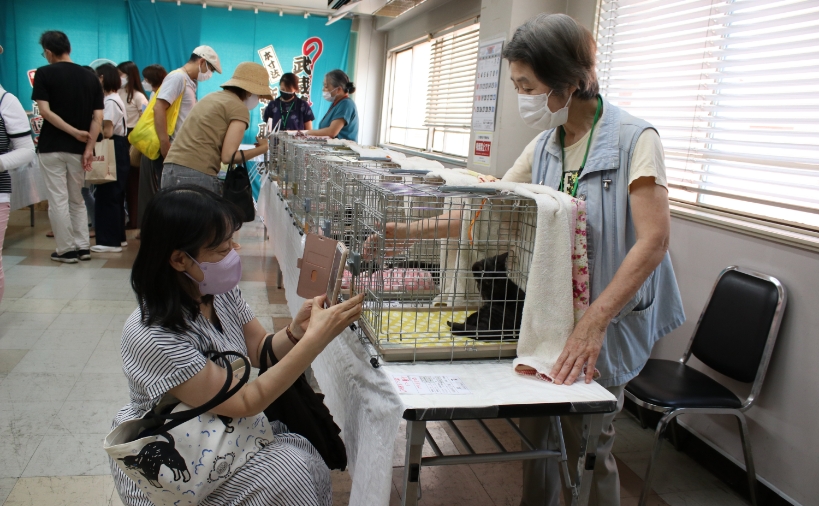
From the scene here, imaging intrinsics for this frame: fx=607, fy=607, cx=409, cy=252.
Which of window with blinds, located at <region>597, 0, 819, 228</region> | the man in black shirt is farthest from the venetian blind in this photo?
the man in black shirt

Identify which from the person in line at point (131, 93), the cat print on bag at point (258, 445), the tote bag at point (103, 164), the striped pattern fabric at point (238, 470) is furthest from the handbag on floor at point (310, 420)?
the person in line at point (131, 93)

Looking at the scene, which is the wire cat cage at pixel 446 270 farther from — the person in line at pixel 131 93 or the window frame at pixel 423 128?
the person in line at pixel 131 93

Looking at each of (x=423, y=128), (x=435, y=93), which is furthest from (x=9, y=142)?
(x=423, y=128)

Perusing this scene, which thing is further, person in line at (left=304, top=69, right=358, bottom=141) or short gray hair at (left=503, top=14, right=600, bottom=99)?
person in line at (left=304, top=69, right=358, bottom=141)

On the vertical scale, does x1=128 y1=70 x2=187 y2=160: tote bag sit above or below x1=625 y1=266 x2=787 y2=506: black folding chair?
above

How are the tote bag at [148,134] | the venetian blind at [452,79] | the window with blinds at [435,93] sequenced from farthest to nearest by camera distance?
the window with blinds at [435,93]
the venetian blind at [452,79]
the tote bag at [148,134]

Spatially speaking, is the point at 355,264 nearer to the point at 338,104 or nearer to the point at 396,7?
the point at 338,104

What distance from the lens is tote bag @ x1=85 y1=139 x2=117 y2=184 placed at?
487cm

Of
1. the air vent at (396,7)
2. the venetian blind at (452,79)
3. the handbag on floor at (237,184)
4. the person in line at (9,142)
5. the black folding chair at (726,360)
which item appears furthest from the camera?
the air vent at (396,7)

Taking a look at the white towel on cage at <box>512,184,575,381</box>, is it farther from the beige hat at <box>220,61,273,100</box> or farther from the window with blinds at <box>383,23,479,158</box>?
the window with blinds at <box>383,23,479,158</box>

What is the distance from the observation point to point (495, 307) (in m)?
1.56

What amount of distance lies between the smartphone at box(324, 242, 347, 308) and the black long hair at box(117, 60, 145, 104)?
536 cm

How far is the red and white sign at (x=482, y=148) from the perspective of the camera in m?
4.24

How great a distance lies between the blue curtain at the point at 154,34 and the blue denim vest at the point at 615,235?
305 inches
